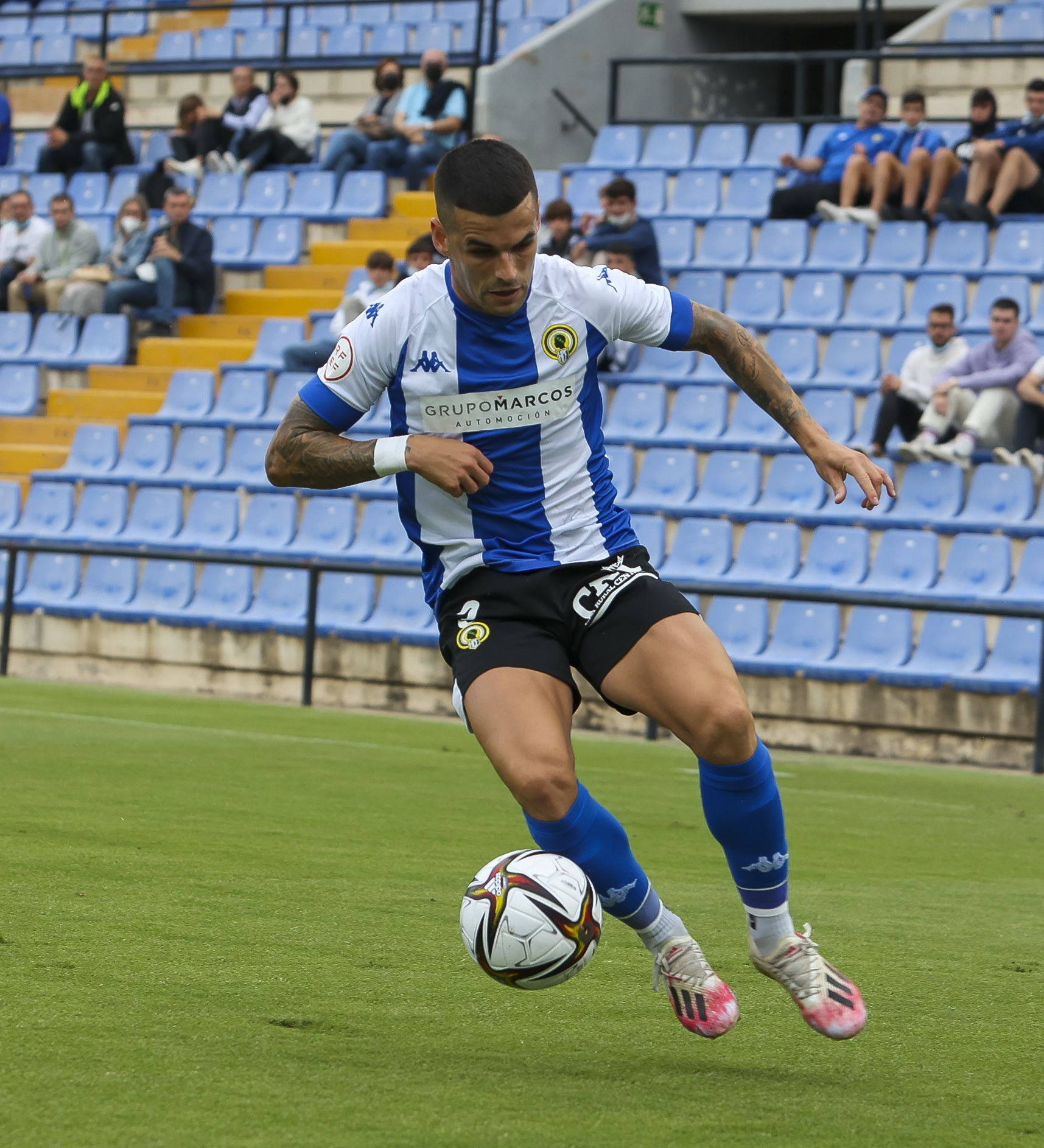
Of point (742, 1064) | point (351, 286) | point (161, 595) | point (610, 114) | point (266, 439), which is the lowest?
point (742, 1064)

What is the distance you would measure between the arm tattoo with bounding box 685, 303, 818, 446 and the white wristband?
0.84 m

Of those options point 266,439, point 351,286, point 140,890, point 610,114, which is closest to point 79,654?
point 266,439

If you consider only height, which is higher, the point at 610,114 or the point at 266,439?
the point at 610,114

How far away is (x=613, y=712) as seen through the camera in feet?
42.3

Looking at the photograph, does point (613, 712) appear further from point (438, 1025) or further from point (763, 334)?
point (438, 1025)

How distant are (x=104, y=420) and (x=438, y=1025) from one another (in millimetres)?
14180

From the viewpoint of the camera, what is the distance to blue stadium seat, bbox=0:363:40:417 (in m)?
18.3

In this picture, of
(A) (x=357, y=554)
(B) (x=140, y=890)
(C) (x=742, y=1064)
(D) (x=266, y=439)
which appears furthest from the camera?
(D) (x=266, y=439)

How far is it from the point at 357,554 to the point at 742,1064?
11.1m

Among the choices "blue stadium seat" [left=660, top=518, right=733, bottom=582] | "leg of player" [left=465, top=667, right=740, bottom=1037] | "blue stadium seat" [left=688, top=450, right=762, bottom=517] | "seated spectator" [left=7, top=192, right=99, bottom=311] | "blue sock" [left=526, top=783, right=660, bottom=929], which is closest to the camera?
"leg of player" [left=465, top=667, right=740, bottom=1037]

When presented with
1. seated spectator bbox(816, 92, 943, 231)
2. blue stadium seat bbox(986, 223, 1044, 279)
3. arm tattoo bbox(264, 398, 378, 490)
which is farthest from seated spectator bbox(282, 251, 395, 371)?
arm tattoo bbox(264, 398, 378, 490)

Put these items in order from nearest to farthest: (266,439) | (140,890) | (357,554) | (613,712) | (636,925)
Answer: (636,925), (140,890), (613,712), (357,554), (266,439)

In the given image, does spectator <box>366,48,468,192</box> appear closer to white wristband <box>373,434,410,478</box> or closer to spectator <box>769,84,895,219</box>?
spectator <box>769,84,895,219</box>

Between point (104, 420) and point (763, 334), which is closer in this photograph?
point (763, 334)
